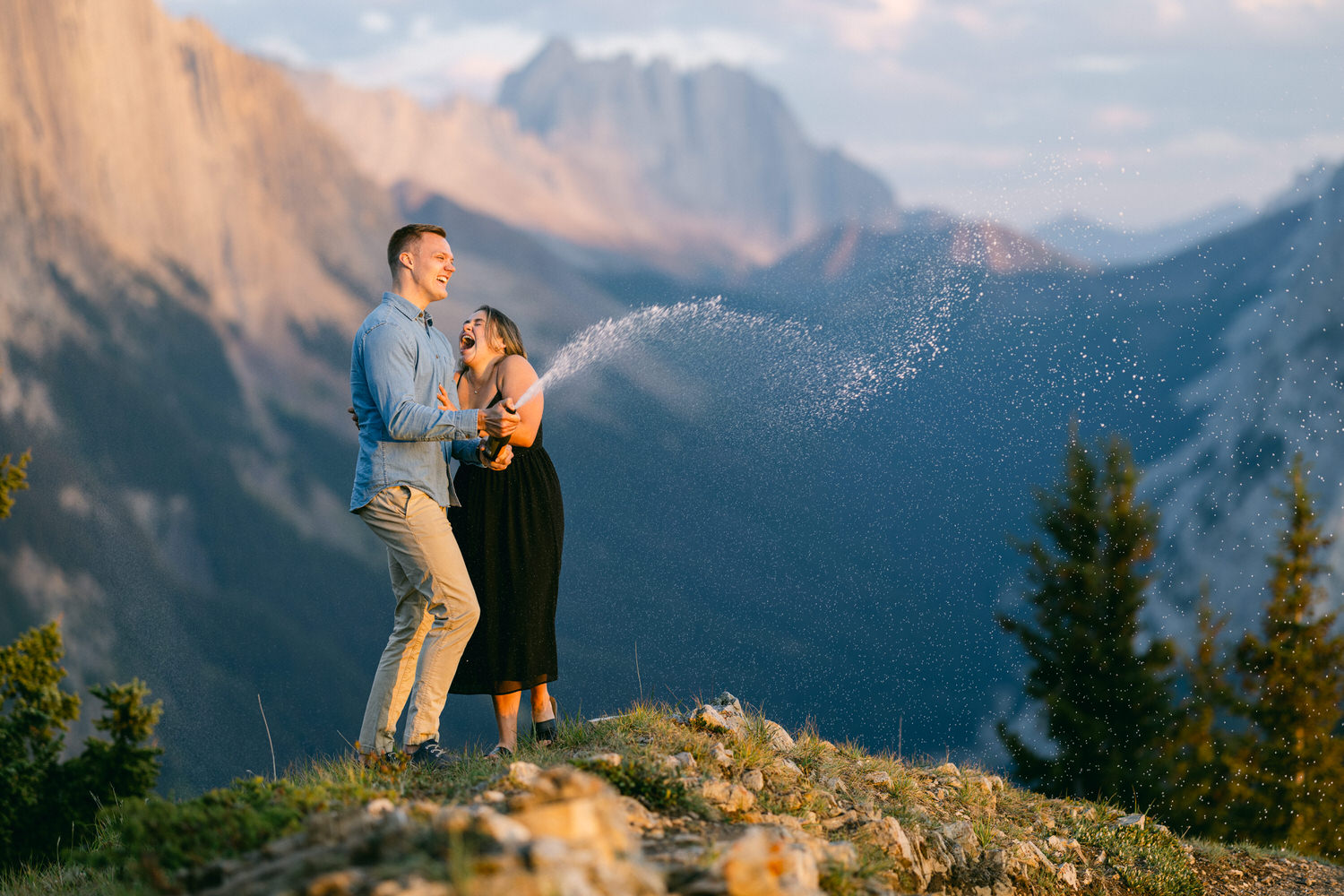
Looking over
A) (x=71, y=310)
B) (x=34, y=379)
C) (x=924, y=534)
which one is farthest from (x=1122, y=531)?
(x=71, y=310)

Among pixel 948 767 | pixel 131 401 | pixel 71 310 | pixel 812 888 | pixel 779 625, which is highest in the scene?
pixel 71 310

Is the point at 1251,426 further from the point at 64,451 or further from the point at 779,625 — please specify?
the point at 64,451

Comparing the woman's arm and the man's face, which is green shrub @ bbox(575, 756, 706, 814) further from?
the man's face

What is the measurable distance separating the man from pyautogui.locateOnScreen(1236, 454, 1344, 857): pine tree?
2668cm

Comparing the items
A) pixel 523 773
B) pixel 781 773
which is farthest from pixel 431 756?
pixel 781 773

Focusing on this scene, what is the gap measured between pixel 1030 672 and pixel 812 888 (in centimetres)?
2491

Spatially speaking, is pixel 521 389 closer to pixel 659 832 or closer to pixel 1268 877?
pixel 659 832

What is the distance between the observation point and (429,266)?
6.96 metres

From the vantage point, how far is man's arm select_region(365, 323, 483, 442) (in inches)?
254

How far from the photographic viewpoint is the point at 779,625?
19612cm

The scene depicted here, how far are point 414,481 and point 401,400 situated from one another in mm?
525

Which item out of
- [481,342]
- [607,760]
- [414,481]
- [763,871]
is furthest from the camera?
[481,342]

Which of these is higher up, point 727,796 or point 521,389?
point 521,389

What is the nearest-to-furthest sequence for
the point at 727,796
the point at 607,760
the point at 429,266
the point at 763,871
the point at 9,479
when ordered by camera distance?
the point at 763,871 < the point at 607,760 < the point at 727,796 < the point at 429,266 < the point at 9,479
